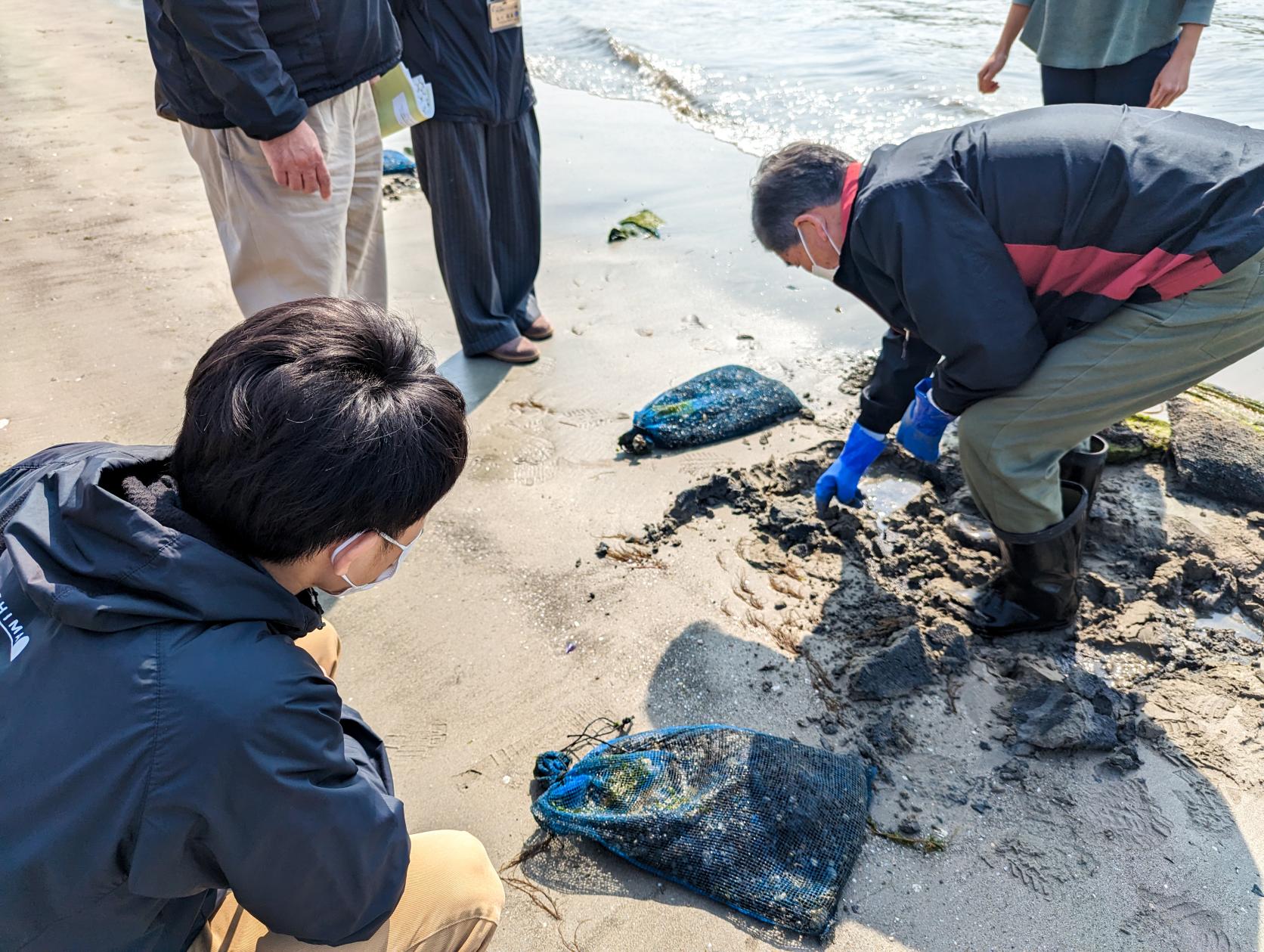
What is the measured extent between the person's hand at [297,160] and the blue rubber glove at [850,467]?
6.05 ft

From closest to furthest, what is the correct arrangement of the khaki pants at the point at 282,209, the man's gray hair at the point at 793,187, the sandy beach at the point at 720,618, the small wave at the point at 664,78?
1. the sandy beach at the point at 720,618
2. the man's gray hair at the point at 793,187
3. the khaki pants at the point at 282,209
4. the small wave at the point at 664,78

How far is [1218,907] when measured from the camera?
1.95 metres

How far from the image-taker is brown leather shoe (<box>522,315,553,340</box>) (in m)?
4.21

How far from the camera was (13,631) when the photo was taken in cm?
114

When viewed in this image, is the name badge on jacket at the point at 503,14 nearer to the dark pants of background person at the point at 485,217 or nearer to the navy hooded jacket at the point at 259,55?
the dark pants of background person at the point at 485,217

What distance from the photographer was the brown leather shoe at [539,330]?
13.8 ft

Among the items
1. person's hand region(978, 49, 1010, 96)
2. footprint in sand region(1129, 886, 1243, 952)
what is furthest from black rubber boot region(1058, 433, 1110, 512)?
person's hand region(978, 49, 1010, 96)

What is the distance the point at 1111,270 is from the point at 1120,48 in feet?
4.62

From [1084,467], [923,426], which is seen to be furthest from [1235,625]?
[923,426]

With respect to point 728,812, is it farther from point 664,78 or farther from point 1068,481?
point 664,78

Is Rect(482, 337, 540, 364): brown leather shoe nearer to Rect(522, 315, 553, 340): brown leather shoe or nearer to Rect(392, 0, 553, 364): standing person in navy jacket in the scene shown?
Rect(392, 0, 553, 364): standing person in navy jacket

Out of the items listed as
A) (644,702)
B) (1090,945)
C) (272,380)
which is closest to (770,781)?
(644,702)

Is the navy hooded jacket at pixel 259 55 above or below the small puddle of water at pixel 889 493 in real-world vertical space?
above

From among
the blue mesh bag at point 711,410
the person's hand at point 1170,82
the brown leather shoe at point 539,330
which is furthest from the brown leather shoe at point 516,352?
the person's hand at point 1170,82
